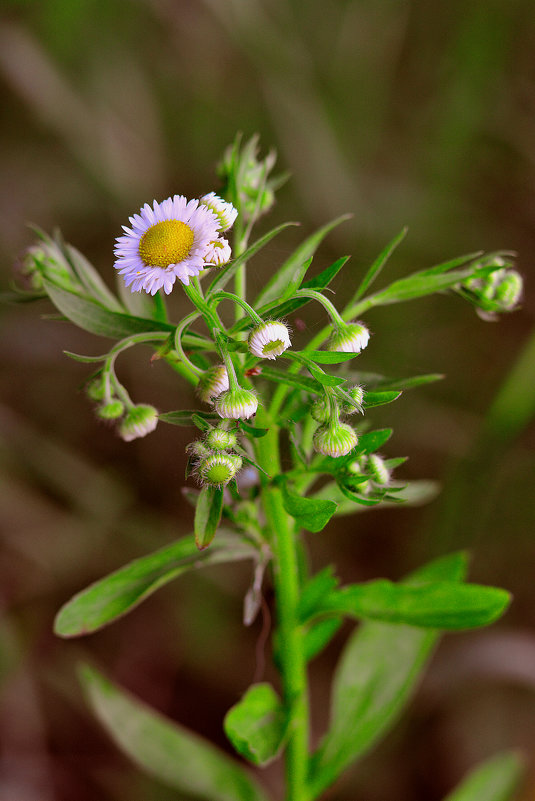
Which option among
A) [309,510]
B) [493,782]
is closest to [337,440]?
[309,510]

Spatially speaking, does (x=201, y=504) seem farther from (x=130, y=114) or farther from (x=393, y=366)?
(x=130, y=114)

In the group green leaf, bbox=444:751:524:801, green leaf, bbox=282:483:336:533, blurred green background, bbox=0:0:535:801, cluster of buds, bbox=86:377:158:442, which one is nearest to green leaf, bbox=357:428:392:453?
green leaf, bbox=282:483:336:533

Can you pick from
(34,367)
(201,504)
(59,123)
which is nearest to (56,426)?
(34,367)

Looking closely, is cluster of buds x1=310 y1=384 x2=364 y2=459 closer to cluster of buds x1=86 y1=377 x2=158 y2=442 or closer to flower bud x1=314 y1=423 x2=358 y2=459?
flower bud x1=314 y1=423 x2=358 y2=459

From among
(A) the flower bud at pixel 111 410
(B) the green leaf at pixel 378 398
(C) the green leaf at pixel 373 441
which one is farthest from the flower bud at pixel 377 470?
(A) the flower bud at pixel 111 410

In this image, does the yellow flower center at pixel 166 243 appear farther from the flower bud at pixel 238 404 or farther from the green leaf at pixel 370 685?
the green leaf at pixel 370 685

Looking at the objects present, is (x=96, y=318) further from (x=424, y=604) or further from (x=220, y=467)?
(x=424, y=604)
